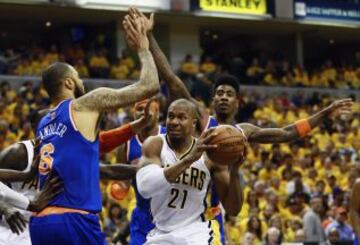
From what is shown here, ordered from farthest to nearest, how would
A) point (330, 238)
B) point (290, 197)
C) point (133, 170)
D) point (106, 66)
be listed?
point (106, 66) < point (290, 197) < point (330, 238) < point (133, 170)

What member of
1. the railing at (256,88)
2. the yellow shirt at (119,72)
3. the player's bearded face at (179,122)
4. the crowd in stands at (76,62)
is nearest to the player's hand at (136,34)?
the player's bearded face at (179,122)

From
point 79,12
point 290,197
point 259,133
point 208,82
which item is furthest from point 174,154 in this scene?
point 79,12

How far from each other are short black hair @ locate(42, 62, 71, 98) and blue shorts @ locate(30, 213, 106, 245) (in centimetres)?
82

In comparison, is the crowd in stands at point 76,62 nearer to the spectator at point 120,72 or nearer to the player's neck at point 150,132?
the spectator at point 120,72

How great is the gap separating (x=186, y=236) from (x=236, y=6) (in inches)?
788

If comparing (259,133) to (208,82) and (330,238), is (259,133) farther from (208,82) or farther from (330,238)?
(208,82)

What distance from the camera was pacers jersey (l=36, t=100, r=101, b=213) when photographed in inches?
227

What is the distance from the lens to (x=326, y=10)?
28.1 metres

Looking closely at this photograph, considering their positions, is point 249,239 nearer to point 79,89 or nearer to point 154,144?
point 154,144

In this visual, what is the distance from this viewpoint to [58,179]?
18.9 feet

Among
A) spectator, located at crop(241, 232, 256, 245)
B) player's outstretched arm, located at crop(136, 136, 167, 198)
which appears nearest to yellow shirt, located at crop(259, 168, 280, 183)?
spectator, located at crop(241, 232, 256, 245)

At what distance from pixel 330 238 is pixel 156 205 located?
7382mm

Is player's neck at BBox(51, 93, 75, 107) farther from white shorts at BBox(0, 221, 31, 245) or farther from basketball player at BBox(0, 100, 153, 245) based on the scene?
white shorts at BBox(0, 221, 31, 245)

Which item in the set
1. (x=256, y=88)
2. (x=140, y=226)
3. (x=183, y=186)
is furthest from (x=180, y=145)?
(x=256, y=88)
